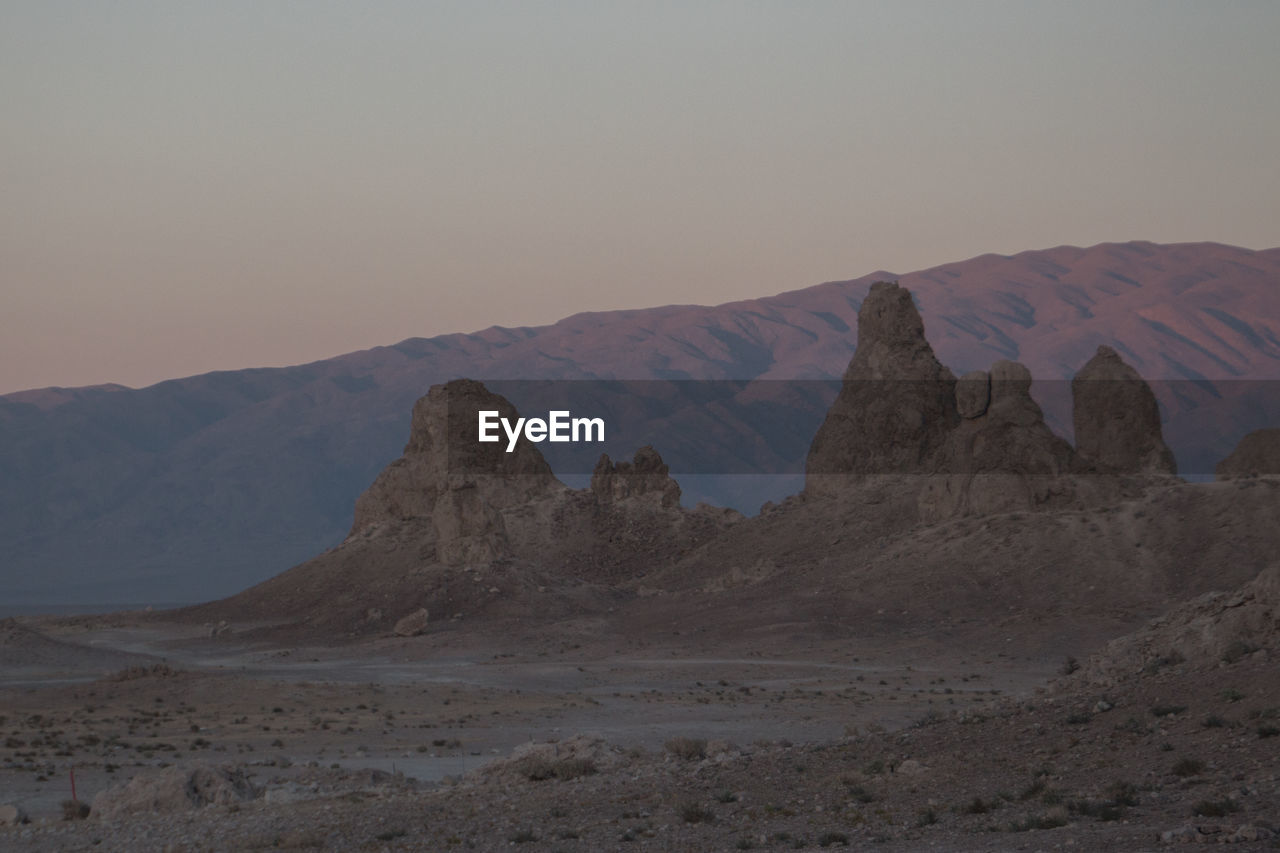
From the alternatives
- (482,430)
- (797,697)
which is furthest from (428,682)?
(482,430)

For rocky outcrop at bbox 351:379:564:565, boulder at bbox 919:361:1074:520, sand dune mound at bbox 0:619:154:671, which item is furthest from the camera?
rocky outcrop at bbox 351:379:564:565

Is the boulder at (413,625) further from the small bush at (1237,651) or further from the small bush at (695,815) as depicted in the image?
the small bush at (695,815)

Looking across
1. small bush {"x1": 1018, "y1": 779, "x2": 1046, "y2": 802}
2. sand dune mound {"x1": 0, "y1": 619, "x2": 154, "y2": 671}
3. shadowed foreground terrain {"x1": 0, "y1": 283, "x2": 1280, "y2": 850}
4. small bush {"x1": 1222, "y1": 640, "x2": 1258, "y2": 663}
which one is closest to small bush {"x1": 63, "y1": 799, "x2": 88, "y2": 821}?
shadowed foreground terrain {"x1": 0, "y1": 283, "x2": 1280, "y2": 850}

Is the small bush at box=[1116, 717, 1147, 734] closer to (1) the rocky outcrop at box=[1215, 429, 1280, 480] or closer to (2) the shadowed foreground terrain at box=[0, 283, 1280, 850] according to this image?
(2) the shadowed foreground terrain at box=[0, 283, 1280, 850]

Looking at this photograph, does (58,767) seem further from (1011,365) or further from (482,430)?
(482,430)

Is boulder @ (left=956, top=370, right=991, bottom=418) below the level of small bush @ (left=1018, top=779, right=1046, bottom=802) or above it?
above

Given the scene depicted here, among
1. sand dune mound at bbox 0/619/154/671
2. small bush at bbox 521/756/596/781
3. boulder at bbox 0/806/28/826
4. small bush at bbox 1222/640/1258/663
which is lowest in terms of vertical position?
sand dune mound at bbox 0/619/154/671

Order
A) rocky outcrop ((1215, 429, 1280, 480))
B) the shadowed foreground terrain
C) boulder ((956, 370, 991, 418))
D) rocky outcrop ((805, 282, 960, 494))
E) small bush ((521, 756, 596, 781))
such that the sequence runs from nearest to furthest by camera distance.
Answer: the shadowed foreground terrain < small bush ((521, 756, 596, 781)) < boulder ((956, 370, 991, 418)) < rocky outcrop ((1215, 429, 1280, 480)) < rocky outcrop ((805, 282, 960, 494))

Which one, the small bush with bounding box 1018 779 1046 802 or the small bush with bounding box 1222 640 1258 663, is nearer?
the small bush with bounding box 1018 779 1046 802
